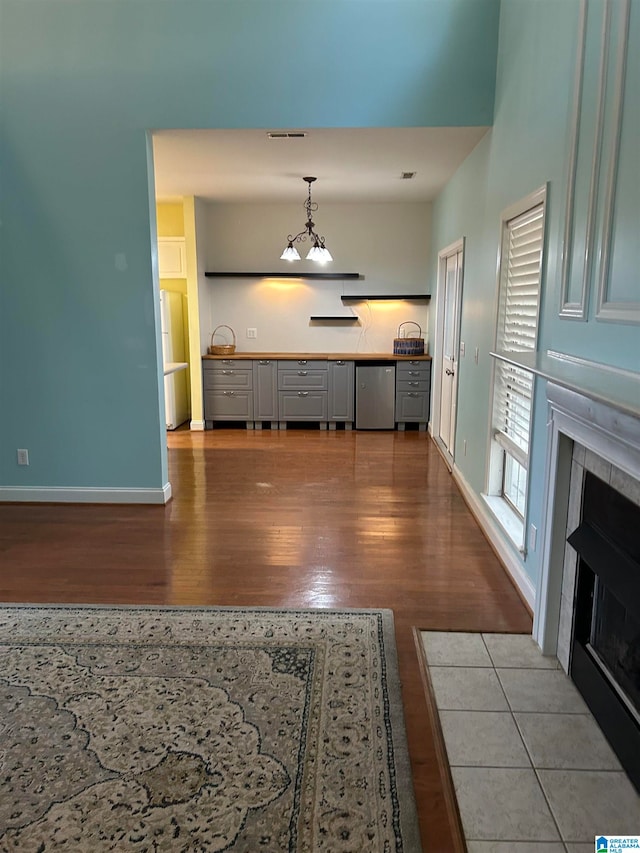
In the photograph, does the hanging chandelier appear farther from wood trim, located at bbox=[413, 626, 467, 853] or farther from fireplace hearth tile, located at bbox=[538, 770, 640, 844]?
fireplace hearth tile, located at bbox=[538, 770, 640, 844]

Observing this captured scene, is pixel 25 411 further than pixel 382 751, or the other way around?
pixel 25 411

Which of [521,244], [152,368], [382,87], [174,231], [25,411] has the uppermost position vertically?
[382,87]

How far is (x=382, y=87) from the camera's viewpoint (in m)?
3.87

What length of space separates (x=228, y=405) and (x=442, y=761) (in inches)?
219

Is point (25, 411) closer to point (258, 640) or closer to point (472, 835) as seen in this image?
point (258, 640)

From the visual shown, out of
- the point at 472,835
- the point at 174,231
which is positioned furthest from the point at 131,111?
the point at 472,835

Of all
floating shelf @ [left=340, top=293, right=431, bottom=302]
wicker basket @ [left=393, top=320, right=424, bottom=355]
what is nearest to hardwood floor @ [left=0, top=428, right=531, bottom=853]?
wicker basket @ [left=393, top=320, right=424, bottom=355]

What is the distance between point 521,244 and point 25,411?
360 centimetres

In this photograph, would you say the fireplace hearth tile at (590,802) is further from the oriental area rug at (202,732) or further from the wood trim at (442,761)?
the oriental area rug at (202,732)

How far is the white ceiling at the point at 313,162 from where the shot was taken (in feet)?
13.7

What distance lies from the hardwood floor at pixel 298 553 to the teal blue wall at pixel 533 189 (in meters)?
0.43

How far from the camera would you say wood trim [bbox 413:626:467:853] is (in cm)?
167

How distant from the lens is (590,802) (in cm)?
177

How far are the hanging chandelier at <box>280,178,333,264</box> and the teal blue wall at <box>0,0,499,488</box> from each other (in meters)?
1.84
